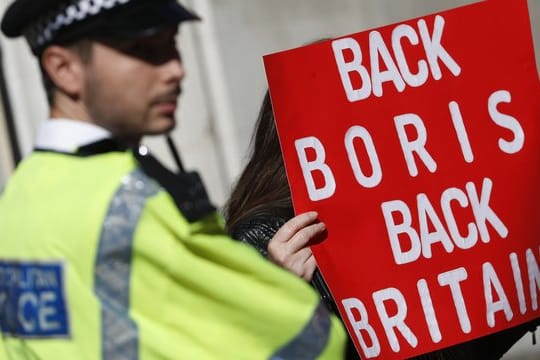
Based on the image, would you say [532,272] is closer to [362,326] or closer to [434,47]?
[362,326]

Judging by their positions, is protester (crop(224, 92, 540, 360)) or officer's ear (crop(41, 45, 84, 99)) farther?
protester (crop(224, 92, 540, 360))

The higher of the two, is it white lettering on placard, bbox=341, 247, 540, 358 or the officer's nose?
the officer's nose

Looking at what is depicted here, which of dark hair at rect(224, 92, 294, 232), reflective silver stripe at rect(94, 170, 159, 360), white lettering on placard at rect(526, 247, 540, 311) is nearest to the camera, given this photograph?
reflective silver stripe at rect(94, 170, 159, 360)

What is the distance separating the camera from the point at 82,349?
2508 millimetres

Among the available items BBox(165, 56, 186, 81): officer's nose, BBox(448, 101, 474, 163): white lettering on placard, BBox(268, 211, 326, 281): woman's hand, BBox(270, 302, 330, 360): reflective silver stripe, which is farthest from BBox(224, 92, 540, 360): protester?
BBox(165, 56, 186, 81): officer's nose

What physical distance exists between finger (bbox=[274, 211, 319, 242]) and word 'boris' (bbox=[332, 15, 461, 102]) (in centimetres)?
31

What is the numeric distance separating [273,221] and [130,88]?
1406 mm

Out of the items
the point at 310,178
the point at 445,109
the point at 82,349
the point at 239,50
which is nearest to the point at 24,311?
the point at 82,349

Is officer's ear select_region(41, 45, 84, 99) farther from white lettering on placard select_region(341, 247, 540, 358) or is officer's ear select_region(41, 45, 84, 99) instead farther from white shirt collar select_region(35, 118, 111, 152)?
white lettering on placard select_region(341, 247, 540, 358)

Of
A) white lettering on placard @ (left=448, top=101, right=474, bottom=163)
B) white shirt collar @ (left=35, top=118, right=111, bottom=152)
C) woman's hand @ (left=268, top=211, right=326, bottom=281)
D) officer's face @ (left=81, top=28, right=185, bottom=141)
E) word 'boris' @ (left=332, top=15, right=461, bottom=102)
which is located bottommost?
woman's hand @ (left=268, top=211, right=326, bottom=281)

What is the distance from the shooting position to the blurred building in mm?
8586

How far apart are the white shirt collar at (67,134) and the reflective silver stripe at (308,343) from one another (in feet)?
1.49

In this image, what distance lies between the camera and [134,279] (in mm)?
2459

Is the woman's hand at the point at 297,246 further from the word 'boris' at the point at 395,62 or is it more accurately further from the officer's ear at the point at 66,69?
the officer's ear at the point at 66,69
